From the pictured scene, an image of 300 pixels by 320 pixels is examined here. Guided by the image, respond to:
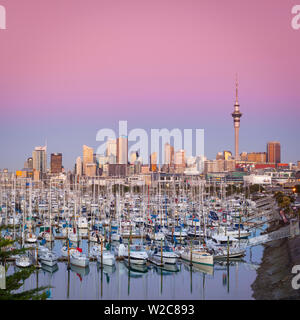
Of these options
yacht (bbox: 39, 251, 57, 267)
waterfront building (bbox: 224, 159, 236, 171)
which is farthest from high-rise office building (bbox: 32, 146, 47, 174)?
yacht (bbox: 39, 251, 57, 267)

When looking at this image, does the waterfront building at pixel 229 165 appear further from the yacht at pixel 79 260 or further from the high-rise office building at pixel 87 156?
the yacht at pixel 79 260

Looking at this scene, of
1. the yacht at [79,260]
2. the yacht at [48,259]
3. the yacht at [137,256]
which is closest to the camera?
the yacht at [79,260]

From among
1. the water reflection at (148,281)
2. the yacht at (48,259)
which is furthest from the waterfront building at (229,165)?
the yacht at (48,259)

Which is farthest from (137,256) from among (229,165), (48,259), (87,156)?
(229,165)

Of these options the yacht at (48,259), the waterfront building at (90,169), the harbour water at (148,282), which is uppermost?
the waterfront building at (90,169)

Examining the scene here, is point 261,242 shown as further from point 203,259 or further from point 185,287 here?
point 185,287

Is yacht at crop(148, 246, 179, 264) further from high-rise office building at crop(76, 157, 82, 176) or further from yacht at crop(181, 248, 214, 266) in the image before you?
high-rise office building at crop(76, 157, 82, 176)

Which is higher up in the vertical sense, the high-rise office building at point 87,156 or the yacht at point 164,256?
the high-rise office building at point 87,156

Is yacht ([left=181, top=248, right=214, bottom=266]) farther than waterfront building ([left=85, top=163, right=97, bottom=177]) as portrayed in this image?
No

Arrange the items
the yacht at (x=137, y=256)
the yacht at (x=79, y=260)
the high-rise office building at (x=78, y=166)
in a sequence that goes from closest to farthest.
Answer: the yacht at (x=79, y=260), the yacht at (x=137, y=256), the high-rise office building at (x=78, y=166)

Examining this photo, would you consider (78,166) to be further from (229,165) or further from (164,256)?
(164,256)

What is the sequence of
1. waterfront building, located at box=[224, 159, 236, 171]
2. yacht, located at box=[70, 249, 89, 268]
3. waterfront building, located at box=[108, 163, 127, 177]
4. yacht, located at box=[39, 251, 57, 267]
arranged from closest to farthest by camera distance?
yacht, located at box=[70, 249, 89, 268] → yacht, located at box=[39, 251, 57, 267] → waterfront building, located at box=[108, 163, 127, 177] → waterfront building, located at box=[224, 159, 236, 171]
